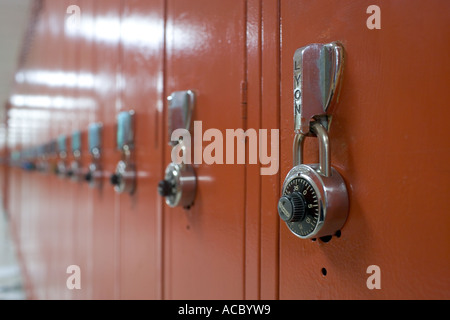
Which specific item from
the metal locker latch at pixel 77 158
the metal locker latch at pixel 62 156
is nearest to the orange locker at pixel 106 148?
the metal locker latch at pixel 77 158

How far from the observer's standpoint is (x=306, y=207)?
0.58 meters

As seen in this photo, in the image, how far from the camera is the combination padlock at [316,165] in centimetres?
Result: 57

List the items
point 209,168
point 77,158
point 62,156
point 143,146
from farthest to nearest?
point 62,156 < point 77,158 < point 143,146 < point 209,168

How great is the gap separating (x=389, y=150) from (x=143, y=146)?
986mm

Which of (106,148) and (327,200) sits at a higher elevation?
(106,148)

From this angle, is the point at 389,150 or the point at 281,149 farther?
the point at 281,149

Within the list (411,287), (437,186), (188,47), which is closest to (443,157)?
(437,186)

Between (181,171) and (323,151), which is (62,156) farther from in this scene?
(323,151)

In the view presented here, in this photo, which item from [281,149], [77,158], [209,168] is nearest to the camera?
[281,149]

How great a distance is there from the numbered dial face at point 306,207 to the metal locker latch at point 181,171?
1.49 feet

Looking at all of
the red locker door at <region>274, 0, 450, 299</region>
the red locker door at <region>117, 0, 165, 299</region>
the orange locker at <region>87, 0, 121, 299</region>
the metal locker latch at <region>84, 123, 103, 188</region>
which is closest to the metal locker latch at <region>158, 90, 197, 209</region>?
the red locker door at <region>117, 0, 165, 299</region>

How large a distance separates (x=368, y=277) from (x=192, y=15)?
31.3 inches

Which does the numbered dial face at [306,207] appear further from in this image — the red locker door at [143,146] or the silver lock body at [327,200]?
the red locker door at [143,146]

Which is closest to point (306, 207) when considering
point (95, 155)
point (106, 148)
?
point (106, 148)
